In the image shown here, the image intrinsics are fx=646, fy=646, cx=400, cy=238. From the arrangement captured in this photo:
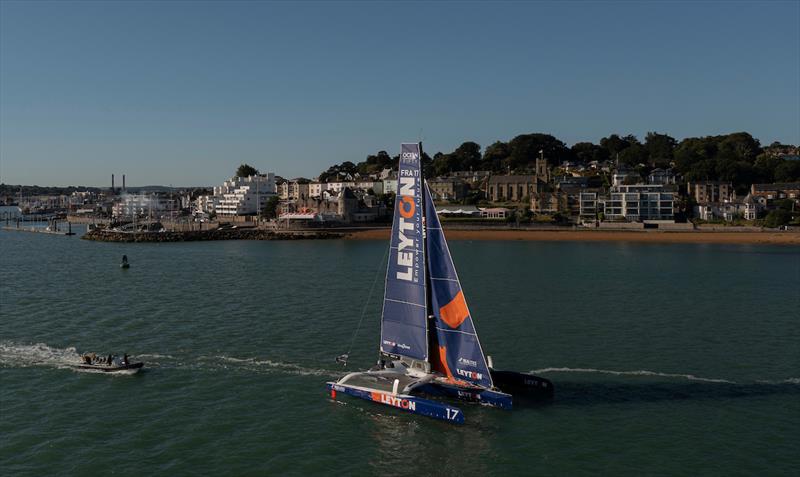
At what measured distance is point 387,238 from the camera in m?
107

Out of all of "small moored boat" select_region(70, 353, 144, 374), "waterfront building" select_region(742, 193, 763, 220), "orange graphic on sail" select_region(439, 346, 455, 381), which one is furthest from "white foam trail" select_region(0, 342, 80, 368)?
"waterfront building" select_region(742, 193, 763, 220)

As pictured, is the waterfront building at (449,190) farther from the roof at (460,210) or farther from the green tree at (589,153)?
the green tree at (589,153)

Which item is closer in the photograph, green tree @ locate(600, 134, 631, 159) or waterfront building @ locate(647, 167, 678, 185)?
waterfront building @ locate(647, 167, 678, 185)

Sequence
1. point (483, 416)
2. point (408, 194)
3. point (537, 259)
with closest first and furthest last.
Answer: point (483, 416) < point (408, 194) < point (537, 259)

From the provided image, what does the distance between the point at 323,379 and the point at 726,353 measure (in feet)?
61.7

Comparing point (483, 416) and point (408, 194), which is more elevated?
point (408, 194)

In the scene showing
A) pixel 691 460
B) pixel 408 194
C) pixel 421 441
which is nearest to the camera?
pixel 691 460

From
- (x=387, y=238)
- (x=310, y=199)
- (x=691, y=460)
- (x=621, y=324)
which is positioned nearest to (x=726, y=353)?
(x=621, y=324)

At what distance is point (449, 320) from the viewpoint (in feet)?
78.1

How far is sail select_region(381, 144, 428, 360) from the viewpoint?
24.0 m

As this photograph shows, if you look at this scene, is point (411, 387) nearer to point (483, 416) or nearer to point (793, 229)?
point (483, 416)

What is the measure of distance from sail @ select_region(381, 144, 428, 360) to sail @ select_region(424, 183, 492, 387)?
0.41m

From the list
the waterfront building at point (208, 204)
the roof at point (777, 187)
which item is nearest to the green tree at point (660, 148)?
the roof at point (777, 187)

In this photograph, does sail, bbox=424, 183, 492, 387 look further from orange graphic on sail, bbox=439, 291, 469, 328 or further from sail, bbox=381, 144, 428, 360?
sail, bbox=381, 144, 428, 360
